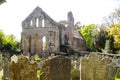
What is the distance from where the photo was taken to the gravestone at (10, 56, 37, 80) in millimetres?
12773

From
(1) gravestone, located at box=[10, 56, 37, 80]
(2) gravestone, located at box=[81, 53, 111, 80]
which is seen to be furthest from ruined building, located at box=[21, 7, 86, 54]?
(1) gravestone, located at box=[10, 56, 37, 80]

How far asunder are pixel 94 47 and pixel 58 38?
11601 millimetres

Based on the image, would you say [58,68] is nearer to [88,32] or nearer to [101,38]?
[101,38]

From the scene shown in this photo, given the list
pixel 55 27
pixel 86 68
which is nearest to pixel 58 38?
pixel 55 27

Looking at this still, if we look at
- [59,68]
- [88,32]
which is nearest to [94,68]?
[59,68]

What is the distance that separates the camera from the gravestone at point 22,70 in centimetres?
1277

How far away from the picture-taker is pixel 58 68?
15008 millimetres

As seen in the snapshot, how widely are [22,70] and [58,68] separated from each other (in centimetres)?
255

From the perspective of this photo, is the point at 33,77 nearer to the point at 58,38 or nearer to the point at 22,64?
the point at 22,64

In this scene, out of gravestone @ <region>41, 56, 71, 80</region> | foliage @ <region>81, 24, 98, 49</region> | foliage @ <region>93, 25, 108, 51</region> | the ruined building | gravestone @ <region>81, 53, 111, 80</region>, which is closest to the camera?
gravestone @ <region>41, 56, 71, 80</region>

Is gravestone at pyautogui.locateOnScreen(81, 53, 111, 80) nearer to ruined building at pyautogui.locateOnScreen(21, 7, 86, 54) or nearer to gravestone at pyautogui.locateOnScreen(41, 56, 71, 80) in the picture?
gravestone at pyautogui.locateOnScreen(41, 56, 71, 80)

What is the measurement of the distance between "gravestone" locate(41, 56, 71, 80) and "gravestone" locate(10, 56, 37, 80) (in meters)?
1.73

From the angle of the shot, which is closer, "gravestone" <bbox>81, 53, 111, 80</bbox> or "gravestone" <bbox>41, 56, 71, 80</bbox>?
"gravestone" <bbox>41, 56, 71, 80</bbox>

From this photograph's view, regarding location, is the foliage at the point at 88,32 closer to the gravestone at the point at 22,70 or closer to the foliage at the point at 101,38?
the foliage at the point at 101,38
